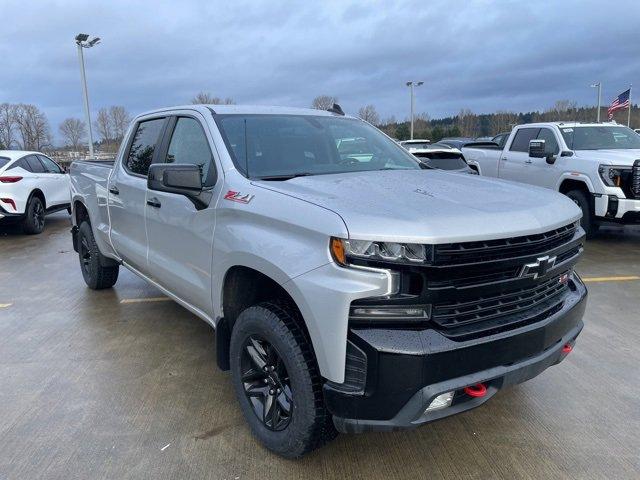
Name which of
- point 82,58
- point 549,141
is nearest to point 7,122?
point 82,58

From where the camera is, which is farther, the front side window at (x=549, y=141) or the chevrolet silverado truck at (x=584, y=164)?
the front side window at (x=549, y=141)

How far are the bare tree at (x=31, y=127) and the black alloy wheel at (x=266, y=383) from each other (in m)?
45.8

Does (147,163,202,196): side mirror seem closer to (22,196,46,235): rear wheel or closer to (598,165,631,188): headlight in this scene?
(598,165,631,188): headlight

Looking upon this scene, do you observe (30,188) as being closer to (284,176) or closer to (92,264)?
(92,264)

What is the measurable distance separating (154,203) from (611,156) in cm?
696

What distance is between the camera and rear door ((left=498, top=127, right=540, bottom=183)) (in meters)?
9.67

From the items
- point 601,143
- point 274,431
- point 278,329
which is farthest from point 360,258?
point 601,143

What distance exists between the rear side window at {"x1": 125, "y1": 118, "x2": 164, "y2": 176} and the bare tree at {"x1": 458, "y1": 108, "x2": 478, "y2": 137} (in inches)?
2404

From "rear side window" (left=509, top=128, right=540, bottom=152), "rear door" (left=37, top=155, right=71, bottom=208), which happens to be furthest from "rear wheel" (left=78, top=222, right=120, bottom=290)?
"rear side window" (left=509, top=128, right=540, bottom=152)

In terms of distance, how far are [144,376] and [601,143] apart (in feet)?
27.0

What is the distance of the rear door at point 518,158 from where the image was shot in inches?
381

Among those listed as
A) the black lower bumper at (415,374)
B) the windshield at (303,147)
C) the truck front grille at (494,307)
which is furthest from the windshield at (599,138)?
the black lower bumper at (415,374)

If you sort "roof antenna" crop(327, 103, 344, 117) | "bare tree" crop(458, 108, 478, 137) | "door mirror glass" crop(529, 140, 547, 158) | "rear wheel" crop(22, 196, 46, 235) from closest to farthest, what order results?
"roof antenna" crop(327, 103, 344, 117) < "door mirror glass" crop(529, 140, 547, 158) < "rear wheel" crop(22, 196, 46, 235) < "bare tree" crop(458, 108, 478, 137)

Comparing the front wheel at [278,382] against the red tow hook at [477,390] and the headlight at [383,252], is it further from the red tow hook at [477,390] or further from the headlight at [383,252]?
the red tow hook at [477,390]
